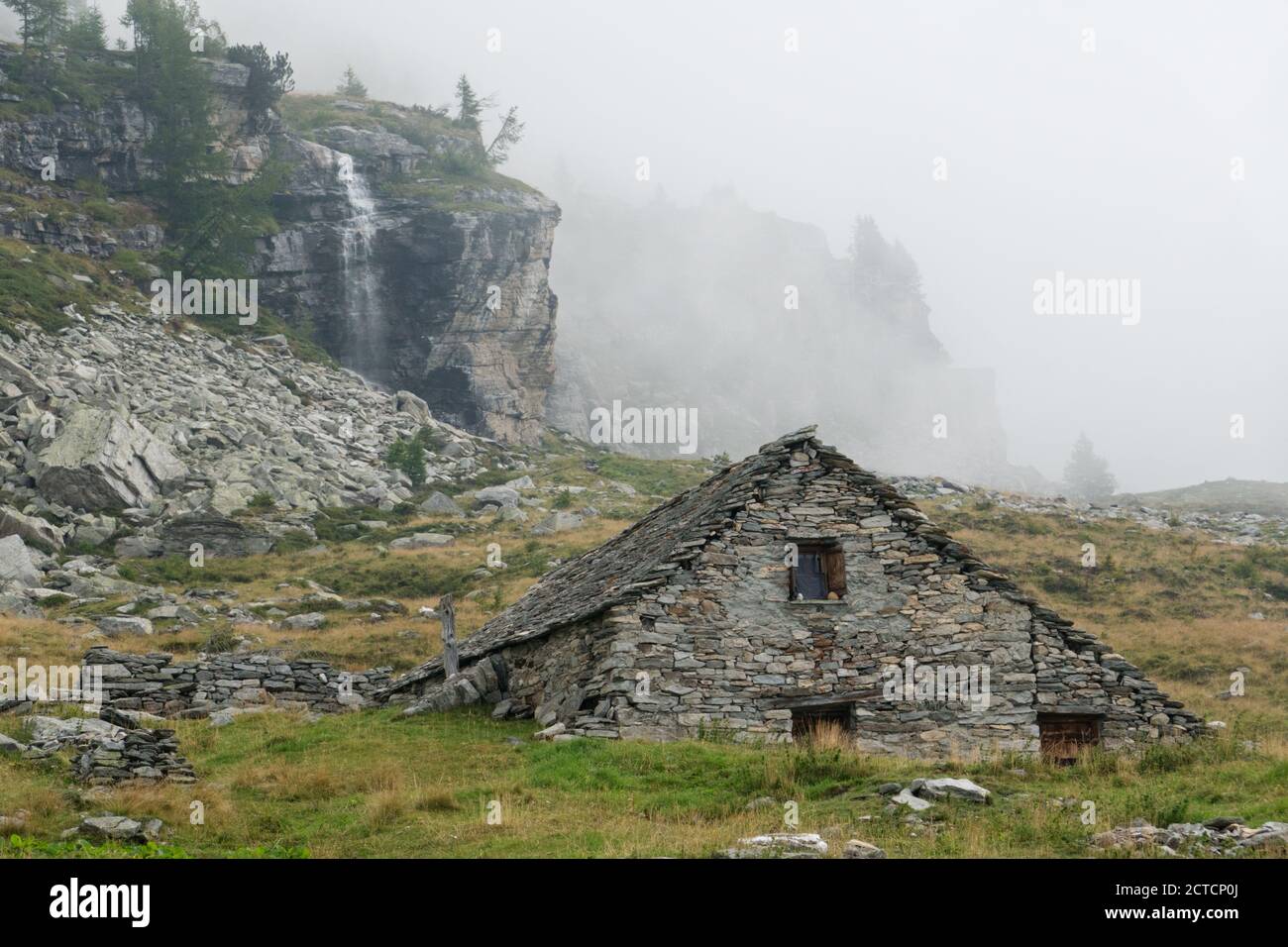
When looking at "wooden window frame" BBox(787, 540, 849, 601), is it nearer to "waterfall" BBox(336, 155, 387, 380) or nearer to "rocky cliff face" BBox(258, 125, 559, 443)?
"rocky cliff face" BBox(258, 125, 559, 443)

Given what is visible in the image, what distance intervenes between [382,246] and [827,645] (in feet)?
267

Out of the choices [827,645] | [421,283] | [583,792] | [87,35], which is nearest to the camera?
[583,792]

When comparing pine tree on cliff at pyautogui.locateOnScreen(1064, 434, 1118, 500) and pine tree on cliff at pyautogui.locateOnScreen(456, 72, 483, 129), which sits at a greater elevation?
pine tree on cliff at pyautogui.locateOnScreen(456, 72, 483, 129)

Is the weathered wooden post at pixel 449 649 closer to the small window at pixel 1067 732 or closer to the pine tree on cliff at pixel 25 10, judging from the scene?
the small window at pixel 1067 732

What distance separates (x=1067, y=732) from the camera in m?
19.4

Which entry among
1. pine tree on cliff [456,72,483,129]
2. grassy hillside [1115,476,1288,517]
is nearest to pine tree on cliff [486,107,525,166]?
pine tree on cliff [456,72,483,129]

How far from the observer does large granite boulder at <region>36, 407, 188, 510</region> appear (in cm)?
4978

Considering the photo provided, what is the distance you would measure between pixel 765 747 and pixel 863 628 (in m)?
3.08

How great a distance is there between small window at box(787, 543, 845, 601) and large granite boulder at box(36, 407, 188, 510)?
38.4 meters

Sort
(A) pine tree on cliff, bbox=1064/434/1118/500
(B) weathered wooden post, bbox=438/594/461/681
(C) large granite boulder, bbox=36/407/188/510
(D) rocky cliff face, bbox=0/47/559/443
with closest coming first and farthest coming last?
(B) weathered wooden post, bbox=438/594/461/681 < (C) large granite boulder, bbox=36/407/188/510 < (D) rocky cliff face, bbox=0/47/559/443 < (A) pine tree on cliff, bbox=1064/434/1118/500

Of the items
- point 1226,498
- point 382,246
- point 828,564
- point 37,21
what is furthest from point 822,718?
point 37,21

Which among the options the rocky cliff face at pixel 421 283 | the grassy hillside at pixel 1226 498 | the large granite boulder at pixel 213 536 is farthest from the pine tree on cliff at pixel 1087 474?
the large granite boulder at pixel 213 536

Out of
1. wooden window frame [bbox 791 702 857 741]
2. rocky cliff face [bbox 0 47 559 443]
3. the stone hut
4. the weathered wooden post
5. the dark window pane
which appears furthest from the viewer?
rocky cliff face [bbox 0 47 559 443]

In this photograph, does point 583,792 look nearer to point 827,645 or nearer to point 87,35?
point 827,645
